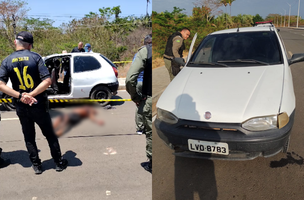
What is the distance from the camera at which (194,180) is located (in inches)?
111

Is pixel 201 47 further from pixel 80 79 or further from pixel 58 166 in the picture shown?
pixel 80 79

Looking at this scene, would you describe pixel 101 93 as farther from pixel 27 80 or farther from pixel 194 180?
pixel 194 180

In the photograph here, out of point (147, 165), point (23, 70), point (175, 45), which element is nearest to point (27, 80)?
point (23, 70)

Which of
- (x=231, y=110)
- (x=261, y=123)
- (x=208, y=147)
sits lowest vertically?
(x=208, y=147)

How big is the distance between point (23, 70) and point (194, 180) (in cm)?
207

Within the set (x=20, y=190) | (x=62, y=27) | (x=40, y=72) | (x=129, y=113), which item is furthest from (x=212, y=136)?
(x=62, y=27)

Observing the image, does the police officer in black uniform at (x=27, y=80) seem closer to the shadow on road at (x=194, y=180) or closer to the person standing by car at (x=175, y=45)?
the shadow on road at (x=194, y=180)

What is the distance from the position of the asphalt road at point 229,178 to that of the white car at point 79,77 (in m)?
3.52

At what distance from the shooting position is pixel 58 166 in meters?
3.34

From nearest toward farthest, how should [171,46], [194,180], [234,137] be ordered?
[234,137]
[194,180]
[171,46]

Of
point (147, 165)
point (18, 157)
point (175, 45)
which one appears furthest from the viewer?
point (175, 45)

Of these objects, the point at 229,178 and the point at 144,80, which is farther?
the point at 229,178

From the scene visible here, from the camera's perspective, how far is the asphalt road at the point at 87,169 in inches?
111

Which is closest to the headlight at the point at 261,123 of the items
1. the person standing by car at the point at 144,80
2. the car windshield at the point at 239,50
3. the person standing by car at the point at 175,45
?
the person standing by car at the point at 144,80
